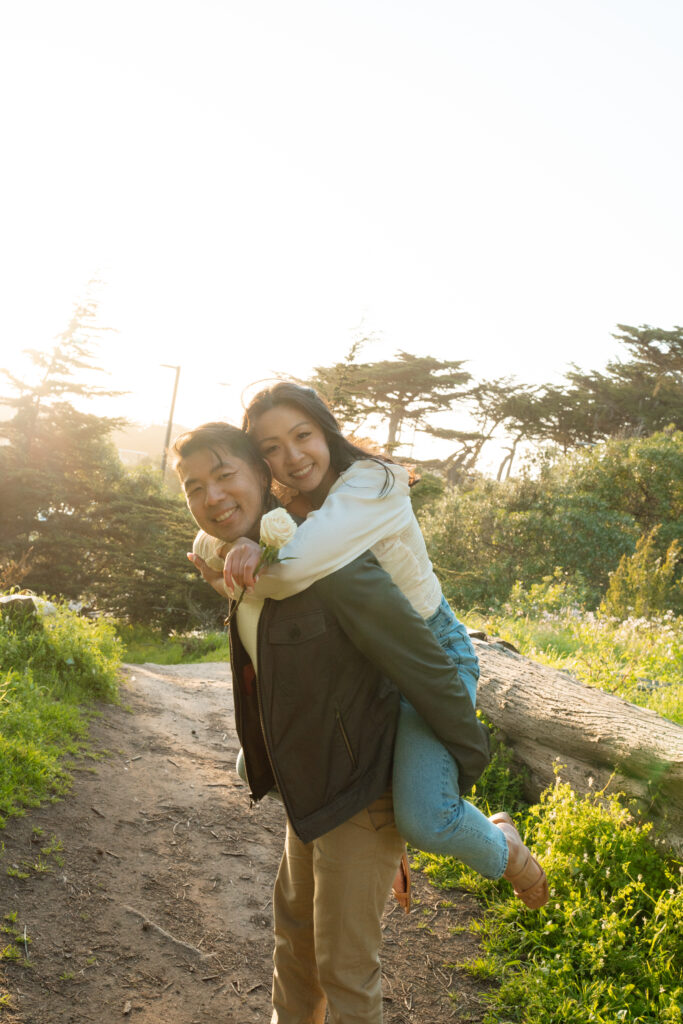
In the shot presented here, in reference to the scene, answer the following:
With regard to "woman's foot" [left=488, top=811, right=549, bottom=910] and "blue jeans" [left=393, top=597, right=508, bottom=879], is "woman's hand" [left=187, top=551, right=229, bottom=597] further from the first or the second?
"woman's foot" [left=488, top=811, right=549, bottom=910]

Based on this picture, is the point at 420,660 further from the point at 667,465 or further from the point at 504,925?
the point at 667,465

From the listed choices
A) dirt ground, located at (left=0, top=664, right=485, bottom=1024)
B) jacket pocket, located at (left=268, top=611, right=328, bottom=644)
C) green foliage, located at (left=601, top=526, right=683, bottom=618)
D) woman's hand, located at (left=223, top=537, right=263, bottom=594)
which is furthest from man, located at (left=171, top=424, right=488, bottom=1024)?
green foliage, located at (left=601, top=526, right=683, bottom=618)

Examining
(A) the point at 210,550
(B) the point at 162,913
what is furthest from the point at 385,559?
(B) the point at 162,913

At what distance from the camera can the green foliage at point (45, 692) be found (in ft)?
12.8

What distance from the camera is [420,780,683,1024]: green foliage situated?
8.90 ft

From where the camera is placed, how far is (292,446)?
2240 mm

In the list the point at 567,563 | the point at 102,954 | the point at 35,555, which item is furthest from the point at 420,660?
the point at 35,555

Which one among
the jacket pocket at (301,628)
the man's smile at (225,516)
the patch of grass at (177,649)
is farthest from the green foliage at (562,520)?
the jacket pocket at (301,628)

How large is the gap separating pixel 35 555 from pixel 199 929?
15.9 m

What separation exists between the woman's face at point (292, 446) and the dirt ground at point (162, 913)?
204 cm

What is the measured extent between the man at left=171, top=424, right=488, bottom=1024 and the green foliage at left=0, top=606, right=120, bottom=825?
237 centimetres

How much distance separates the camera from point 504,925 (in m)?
3.30

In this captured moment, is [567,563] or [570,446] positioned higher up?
[570,446]

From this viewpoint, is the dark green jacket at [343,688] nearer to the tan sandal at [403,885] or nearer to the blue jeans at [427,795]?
the blue jeans at [427,795]
